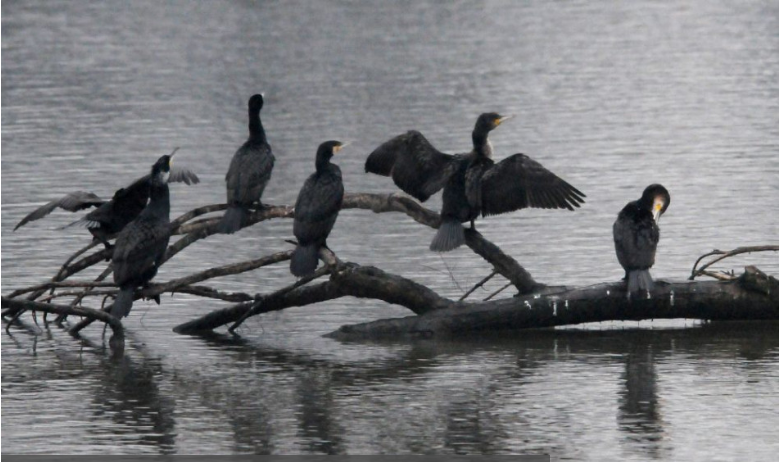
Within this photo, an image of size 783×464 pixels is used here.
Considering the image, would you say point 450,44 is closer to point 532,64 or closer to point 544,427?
point 532,64

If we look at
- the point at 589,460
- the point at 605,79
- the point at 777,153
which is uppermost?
the point at 605,79

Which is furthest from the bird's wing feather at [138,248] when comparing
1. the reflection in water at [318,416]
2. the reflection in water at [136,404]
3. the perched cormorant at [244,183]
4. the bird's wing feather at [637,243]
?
the bird's wing feather at [637,243]

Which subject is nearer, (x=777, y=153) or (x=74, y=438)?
(x=74, y=438)

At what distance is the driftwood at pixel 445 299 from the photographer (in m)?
9.59

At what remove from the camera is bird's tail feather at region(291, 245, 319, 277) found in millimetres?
9539

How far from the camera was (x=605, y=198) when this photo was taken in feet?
47.2

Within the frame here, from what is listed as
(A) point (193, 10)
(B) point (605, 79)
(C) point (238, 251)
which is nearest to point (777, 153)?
(C) point (238, 251)

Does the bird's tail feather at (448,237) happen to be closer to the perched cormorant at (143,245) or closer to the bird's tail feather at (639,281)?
the bird's tail feather at (639,281)

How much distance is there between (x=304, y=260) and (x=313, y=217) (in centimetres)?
26

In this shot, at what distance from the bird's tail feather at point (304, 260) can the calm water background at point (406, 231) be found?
0.50 meters

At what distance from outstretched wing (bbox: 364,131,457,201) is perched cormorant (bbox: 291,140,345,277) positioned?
1.87 ft

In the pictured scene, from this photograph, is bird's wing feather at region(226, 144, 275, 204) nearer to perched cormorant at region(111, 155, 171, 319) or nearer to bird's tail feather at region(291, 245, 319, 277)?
perched cormorant at region(111, 155, 171, 319)

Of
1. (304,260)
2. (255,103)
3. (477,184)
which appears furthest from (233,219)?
(477,184)

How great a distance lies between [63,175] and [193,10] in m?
25.4
